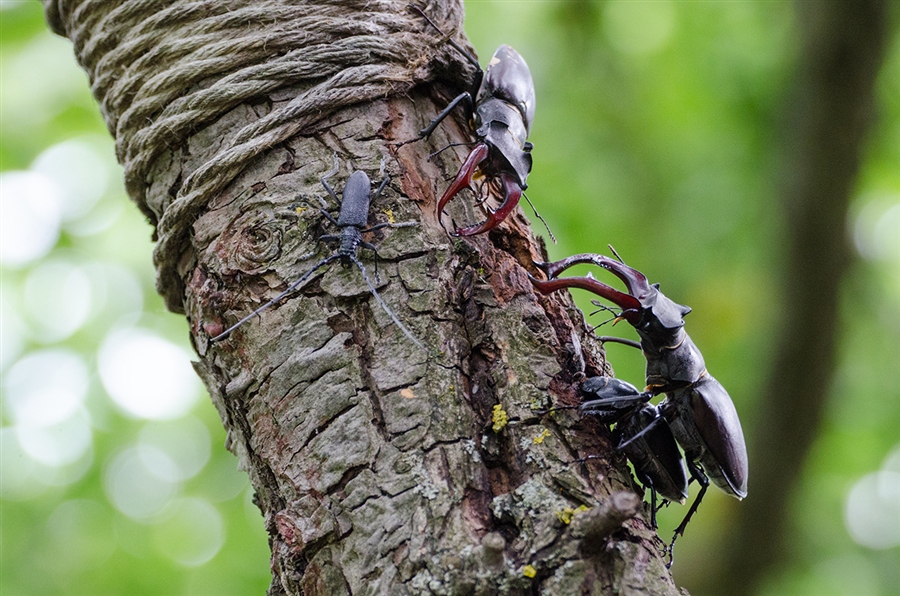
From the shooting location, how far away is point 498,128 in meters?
2.30

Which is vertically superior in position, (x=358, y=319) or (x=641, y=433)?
(x=358, y=319)

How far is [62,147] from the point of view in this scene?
5945 millimetres

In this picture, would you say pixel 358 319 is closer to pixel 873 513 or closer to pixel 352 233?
pixel 352 233

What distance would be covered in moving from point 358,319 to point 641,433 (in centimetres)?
76

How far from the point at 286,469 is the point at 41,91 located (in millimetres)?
5032

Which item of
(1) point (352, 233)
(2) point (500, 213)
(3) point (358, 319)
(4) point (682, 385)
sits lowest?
(4) point (682, 385)

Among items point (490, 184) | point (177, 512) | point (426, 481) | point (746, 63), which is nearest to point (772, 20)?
point (746, 63)

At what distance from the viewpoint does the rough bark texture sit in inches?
166

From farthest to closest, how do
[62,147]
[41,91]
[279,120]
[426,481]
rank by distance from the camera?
1. [62,147]
2. [41,91]
3. [279,120]
4. [426,481]

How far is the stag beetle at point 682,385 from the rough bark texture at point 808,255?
9.30 feet

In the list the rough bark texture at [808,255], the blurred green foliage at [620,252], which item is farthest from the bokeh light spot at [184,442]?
the rough bark texture at [808,255]

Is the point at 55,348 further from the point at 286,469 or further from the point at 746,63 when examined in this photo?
the point at 746,63

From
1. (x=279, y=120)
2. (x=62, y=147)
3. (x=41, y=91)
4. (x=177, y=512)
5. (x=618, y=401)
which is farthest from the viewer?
(x=177, y=512)

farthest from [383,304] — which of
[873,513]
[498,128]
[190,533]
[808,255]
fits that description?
[873,513]
